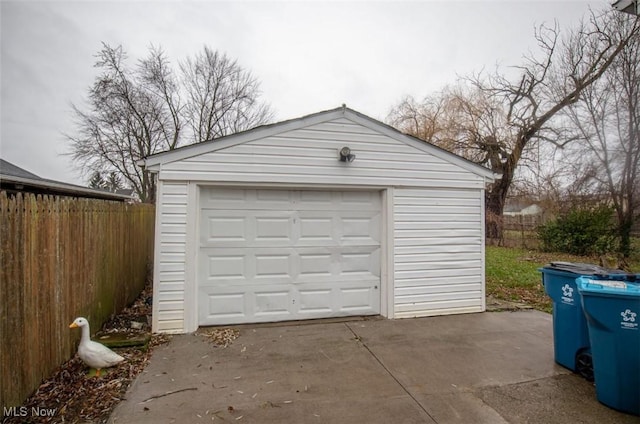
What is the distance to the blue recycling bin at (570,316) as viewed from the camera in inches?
129

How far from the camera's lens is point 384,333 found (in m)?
4.60

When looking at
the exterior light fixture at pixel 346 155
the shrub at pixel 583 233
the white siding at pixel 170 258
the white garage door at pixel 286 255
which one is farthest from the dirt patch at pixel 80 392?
the shrub at pixel 583 233

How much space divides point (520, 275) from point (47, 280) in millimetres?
9914

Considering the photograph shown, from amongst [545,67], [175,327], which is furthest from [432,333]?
[545,67]

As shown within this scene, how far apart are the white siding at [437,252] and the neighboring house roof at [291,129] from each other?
56cm

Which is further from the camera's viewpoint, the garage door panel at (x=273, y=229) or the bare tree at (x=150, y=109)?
the bare tree at (x=150, y=109)

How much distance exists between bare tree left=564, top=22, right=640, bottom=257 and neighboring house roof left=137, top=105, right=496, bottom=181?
10.7m

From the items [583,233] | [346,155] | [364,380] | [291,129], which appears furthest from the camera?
[583,233]

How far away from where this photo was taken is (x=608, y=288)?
8.75 feet

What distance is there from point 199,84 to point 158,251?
1751 centimetres

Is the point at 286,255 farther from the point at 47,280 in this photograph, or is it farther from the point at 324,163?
the point at 47,280

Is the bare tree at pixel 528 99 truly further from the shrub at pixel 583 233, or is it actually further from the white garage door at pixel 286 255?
the white garage door at pixel 286 255

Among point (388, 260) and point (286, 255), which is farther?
point (388, 260)

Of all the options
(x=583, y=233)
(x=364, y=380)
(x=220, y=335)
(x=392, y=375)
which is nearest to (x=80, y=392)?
(x=220, y=335)
